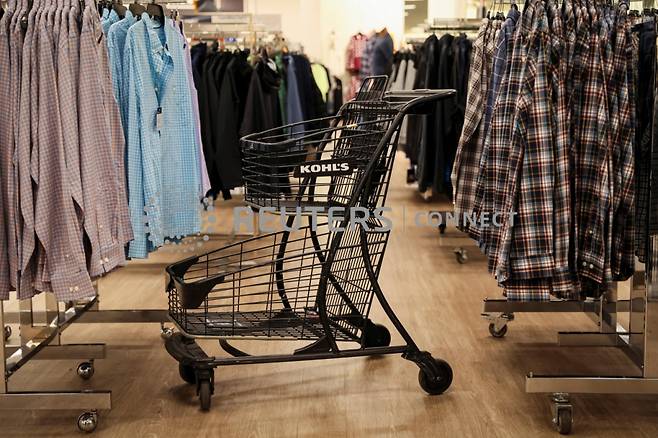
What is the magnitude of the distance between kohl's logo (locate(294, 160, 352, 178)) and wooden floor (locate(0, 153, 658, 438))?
2.64 ft

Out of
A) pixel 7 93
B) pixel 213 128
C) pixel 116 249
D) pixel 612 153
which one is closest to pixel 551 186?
pixel 612 153

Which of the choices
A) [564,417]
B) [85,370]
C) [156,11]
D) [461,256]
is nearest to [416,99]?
[156,11]

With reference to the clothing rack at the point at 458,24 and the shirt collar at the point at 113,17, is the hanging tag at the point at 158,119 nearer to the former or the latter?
the shirt collar at the point at 113,17

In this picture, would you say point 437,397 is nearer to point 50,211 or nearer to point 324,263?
point 324,263

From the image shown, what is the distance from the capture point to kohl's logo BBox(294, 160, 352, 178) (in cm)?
282

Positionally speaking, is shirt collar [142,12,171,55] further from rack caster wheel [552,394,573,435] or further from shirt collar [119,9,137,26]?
rack caster wheel [552,394,573,435]

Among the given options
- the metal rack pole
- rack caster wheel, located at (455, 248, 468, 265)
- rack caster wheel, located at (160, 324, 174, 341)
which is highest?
the metal rack pole

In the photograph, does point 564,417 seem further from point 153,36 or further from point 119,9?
point 119,9

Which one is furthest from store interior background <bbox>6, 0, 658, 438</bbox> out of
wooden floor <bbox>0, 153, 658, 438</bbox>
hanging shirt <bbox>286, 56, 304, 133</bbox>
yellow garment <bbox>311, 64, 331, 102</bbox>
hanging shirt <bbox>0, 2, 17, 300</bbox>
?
yellow garment <bbox>311, 64, 331, 102</bbox>

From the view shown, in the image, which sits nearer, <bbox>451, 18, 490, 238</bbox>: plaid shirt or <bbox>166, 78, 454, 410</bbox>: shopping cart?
<bbox>166, 78, 454, 410</bbox>: shopping cart

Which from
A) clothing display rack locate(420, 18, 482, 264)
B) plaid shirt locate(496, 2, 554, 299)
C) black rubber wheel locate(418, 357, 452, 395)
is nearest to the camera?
plaid shirt locate(496, 2, 554, 299)

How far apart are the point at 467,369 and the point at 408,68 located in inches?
162

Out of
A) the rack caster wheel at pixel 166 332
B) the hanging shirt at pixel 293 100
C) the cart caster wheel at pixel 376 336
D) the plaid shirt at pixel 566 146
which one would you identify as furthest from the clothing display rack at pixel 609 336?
the hanging shirt at pixel 293 100

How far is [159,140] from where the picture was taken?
308 cm
